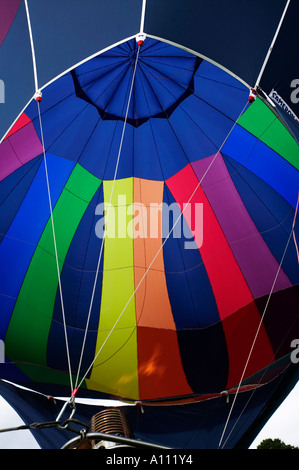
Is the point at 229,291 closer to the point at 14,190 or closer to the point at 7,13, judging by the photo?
the point at 14,190

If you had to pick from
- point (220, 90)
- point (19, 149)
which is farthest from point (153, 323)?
point (220, 90)

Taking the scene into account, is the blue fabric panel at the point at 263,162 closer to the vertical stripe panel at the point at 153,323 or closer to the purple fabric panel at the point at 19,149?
the vertical stripe panel at the point at 153,323

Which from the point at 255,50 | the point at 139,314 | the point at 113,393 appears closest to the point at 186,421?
the point at 113,393

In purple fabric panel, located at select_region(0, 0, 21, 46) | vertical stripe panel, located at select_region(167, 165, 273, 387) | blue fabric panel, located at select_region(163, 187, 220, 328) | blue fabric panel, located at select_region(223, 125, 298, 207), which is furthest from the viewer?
blue fabric panel, located at select_region(163, 187, 220, 328)

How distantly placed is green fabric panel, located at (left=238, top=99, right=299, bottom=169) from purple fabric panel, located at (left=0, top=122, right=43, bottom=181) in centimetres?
208

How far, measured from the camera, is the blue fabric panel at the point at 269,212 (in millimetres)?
4836

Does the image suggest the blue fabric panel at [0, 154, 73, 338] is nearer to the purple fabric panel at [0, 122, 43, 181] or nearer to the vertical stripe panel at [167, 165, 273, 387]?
the purple fabric panel at [0, 122, 43, 181]

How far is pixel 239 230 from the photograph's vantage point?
497cm

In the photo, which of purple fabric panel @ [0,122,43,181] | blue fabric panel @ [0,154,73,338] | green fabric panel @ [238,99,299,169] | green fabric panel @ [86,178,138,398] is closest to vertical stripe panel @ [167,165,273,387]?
green fabric panel @ [86,178,138,398]

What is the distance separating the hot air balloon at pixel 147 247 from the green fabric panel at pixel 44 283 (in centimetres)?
1

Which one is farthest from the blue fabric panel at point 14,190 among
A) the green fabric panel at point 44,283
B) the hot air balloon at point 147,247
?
the green fabric panel at point 44,283

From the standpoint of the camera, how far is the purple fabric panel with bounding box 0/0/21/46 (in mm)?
3439

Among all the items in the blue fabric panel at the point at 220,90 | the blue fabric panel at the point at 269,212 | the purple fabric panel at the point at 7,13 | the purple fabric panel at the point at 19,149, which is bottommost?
the blue fabric panel at the point at 269,212
